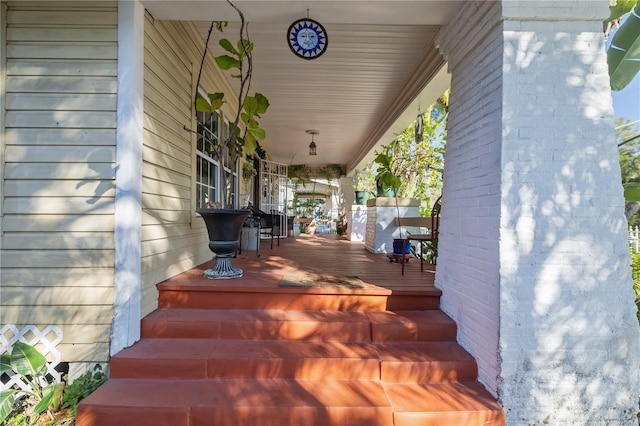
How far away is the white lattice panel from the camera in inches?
79.8

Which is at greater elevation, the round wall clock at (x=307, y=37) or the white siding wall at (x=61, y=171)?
the round wall clock at (x=307, y=37)

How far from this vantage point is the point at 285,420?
163 centimetres

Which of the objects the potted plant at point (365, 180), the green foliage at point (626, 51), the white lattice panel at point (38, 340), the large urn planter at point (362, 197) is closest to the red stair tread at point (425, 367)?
the white lattice panel at point (38, 340)

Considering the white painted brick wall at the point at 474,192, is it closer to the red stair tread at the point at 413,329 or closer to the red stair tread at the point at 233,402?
the red stair tread at the point at 413,329

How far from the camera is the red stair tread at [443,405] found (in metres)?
1.64

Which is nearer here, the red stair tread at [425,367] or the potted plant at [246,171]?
the red stair tread at [425,367]

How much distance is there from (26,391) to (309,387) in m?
1.77

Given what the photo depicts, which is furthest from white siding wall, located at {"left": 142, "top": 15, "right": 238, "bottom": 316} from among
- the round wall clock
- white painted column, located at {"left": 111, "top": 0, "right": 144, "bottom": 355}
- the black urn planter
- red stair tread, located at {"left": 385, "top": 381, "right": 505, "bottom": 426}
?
red stair tread, located at {"left": 385, "top": 381, "right": 505, "bottom": 426}

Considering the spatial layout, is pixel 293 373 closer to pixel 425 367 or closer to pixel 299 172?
pixel 425 367

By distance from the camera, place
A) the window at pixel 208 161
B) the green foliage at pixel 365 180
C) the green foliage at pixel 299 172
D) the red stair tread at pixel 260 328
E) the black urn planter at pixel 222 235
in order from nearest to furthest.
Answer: the red stair tread at pixel 260 328 → the black urn planter at pixel 222 235 → the window at pixel 208 161 → the green foliage at pixel 365 180 → the green foliage at pixel 299 172

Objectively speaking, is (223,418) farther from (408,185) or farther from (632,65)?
(408,185)

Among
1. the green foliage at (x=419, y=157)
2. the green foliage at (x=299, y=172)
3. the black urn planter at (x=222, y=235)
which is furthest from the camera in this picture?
the green foliage at (x=299, y=172)

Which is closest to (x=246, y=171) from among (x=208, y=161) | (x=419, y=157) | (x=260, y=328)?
(x=208, y=161)

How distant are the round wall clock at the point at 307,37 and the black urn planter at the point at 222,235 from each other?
148 centimetres
